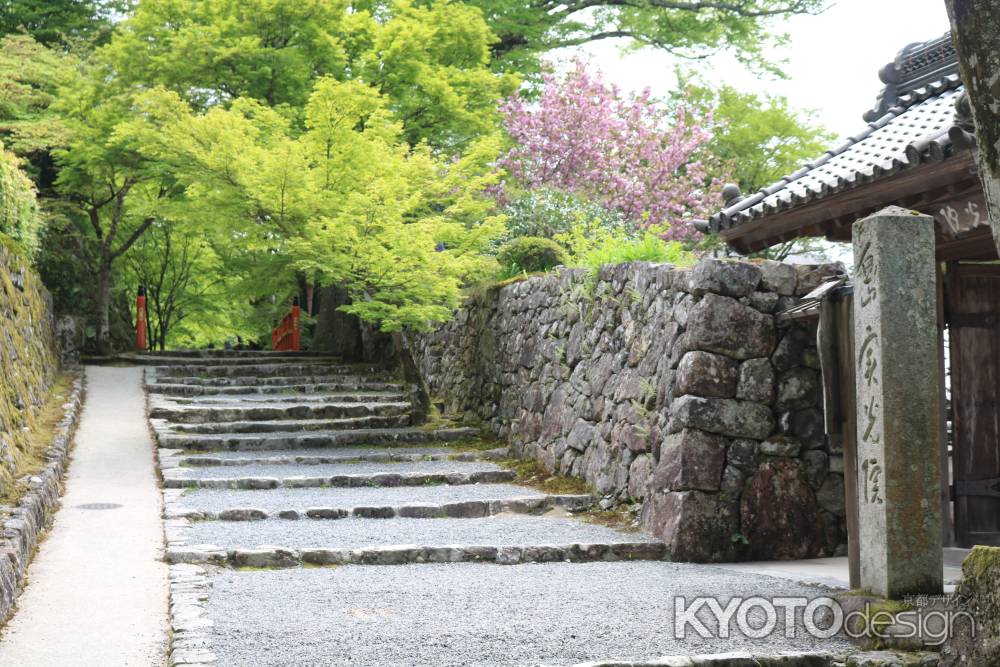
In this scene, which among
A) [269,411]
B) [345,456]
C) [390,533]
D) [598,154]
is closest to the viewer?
[390,533]

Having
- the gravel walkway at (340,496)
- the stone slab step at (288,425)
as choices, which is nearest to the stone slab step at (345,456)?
the stone slab step at (288,425)

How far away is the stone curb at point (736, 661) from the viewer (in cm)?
478

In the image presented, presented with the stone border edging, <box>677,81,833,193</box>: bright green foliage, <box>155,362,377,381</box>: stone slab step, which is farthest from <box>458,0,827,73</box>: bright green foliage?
the stone border edging

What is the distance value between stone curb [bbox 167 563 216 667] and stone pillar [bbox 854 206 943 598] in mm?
3691

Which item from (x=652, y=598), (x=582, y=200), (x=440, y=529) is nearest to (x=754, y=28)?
(x=582, y=200)

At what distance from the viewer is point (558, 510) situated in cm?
960

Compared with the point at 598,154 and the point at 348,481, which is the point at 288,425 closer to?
the point at 348,481

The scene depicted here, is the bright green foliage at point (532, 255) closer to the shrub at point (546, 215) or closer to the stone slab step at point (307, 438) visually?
the shrub at point (546, 215)

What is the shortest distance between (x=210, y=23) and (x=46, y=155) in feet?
16.6

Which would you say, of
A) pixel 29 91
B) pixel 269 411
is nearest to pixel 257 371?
pixel 269 411

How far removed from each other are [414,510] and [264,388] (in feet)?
23.0

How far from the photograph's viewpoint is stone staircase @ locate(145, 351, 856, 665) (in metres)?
5.20

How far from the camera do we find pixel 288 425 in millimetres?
13094

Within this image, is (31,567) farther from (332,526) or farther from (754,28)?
(754,28)
